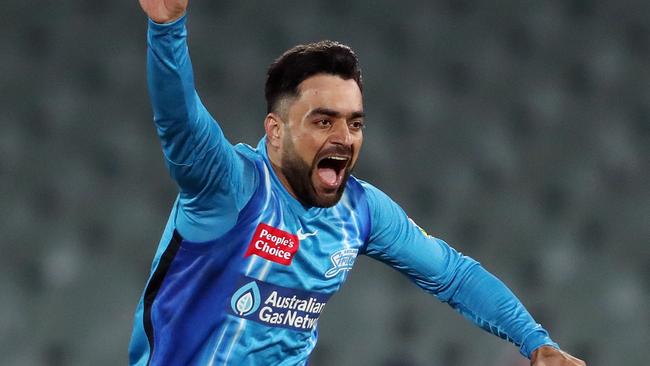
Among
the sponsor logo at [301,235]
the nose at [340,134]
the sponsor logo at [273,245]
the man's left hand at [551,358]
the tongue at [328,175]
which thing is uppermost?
the nose at [340,134]

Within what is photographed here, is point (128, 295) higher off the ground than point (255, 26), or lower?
lower

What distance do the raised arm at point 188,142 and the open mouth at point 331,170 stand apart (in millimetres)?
167

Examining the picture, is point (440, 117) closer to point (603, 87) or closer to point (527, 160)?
point (527, 160)

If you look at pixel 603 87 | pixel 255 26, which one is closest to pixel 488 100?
pixel 603 87

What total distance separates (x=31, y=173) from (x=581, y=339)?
2225mm

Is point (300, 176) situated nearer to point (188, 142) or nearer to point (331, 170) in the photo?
point (331, 170)

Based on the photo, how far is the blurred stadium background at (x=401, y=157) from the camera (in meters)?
3.95

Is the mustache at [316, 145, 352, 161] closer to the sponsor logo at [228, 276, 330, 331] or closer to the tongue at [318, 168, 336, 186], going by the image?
the tongue at [318, 168, 336, 186]

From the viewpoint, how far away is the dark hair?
2125mm

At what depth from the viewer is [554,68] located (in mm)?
4355

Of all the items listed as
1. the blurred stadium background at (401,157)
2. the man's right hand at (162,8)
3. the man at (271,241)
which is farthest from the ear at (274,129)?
the blurred stadium background at (401,157)

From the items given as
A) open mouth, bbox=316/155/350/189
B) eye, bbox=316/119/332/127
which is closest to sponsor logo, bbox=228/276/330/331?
open mouth, bbox=316/155/350/189

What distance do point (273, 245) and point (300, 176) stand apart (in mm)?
164

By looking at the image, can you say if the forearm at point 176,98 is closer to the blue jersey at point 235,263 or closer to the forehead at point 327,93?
the blue jersey at point 235,263
